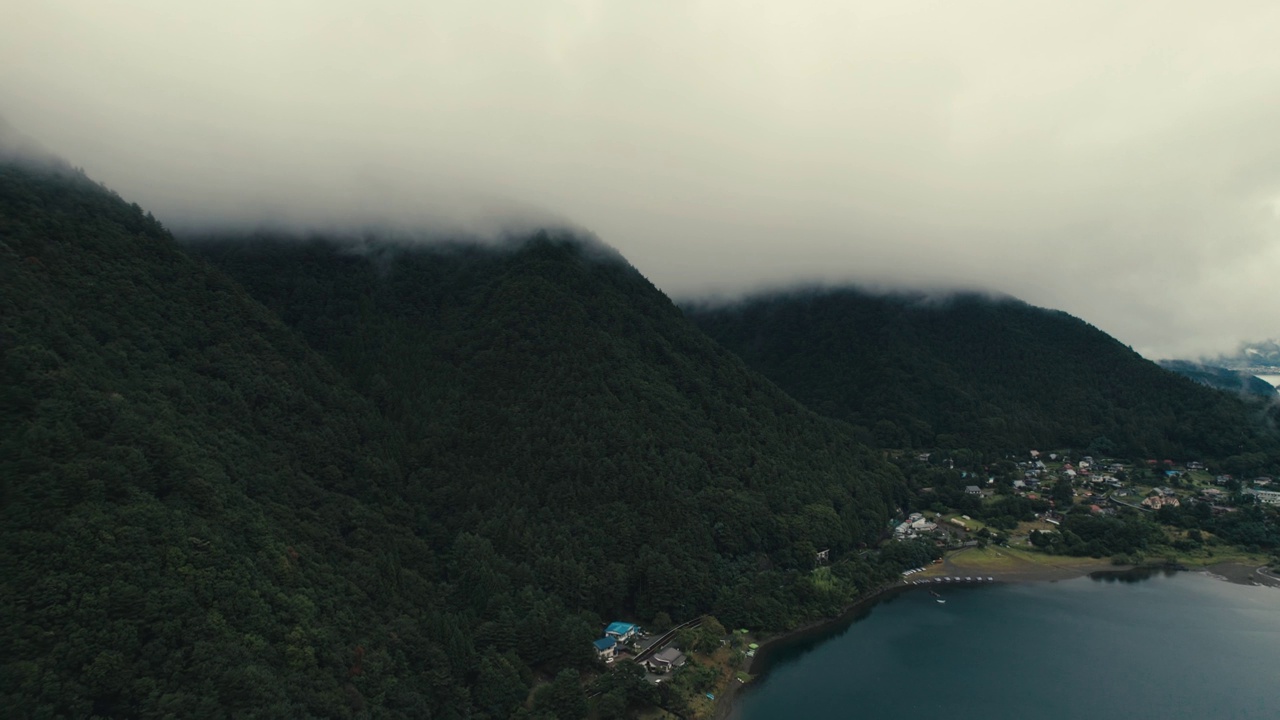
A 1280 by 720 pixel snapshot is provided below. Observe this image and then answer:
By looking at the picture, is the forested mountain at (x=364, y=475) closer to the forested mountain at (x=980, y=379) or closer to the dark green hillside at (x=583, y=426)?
the dark green hillside at (x=583, y=426)

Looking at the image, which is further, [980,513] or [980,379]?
[980,379]

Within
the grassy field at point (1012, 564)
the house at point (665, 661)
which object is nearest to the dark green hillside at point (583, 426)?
the house at point (665, 661)

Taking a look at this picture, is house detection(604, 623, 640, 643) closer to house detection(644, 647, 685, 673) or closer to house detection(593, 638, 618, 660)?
house detection(593, 638, 618, 660)

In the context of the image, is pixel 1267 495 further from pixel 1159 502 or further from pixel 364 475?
pixel 364 475

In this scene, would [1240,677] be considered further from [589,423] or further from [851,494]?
[589,423]

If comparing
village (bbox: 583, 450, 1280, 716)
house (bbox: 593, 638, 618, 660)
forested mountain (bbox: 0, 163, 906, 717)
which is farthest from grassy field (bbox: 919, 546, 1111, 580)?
house (bbox: 593, 638, 618, 660)

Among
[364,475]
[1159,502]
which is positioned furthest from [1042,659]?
[364,475]
